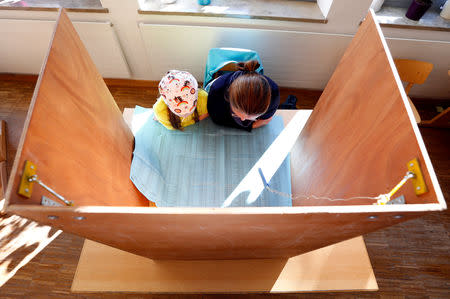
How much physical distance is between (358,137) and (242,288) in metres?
0.94

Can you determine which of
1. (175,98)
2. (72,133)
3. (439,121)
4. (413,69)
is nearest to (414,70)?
(413,69)

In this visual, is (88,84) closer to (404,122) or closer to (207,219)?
(207,219)

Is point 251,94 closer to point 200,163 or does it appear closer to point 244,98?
point 244,98

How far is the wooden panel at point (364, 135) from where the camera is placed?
0.70 m

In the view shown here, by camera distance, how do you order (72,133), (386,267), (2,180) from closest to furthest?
(72,133) < (386,267) < (2,180)

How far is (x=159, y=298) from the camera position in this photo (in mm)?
1591

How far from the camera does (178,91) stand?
127 centimetres

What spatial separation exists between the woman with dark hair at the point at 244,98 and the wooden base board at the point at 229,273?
0.77 metres

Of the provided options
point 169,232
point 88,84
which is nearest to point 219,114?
point 88,84

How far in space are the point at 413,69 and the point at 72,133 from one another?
221 cm

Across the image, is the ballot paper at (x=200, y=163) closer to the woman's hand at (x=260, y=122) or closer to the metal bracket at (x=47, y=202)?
the woman's hand at (x=260, y=122)

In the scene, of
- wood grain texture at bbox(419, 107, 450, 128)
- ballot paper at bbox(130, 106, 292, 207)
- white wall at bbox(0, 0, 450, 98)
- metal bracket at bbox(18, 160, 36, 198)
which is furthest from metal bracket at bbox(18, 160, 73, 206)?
wood grain texture at bbox(419, 107, 450, 128)

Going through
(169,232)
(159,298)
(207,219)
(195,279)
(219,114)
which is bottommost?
(159,298)

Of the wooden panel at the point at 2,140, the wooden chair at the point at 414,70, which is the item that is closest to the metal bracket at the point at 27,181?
the wooden panel at the point at 2,140
